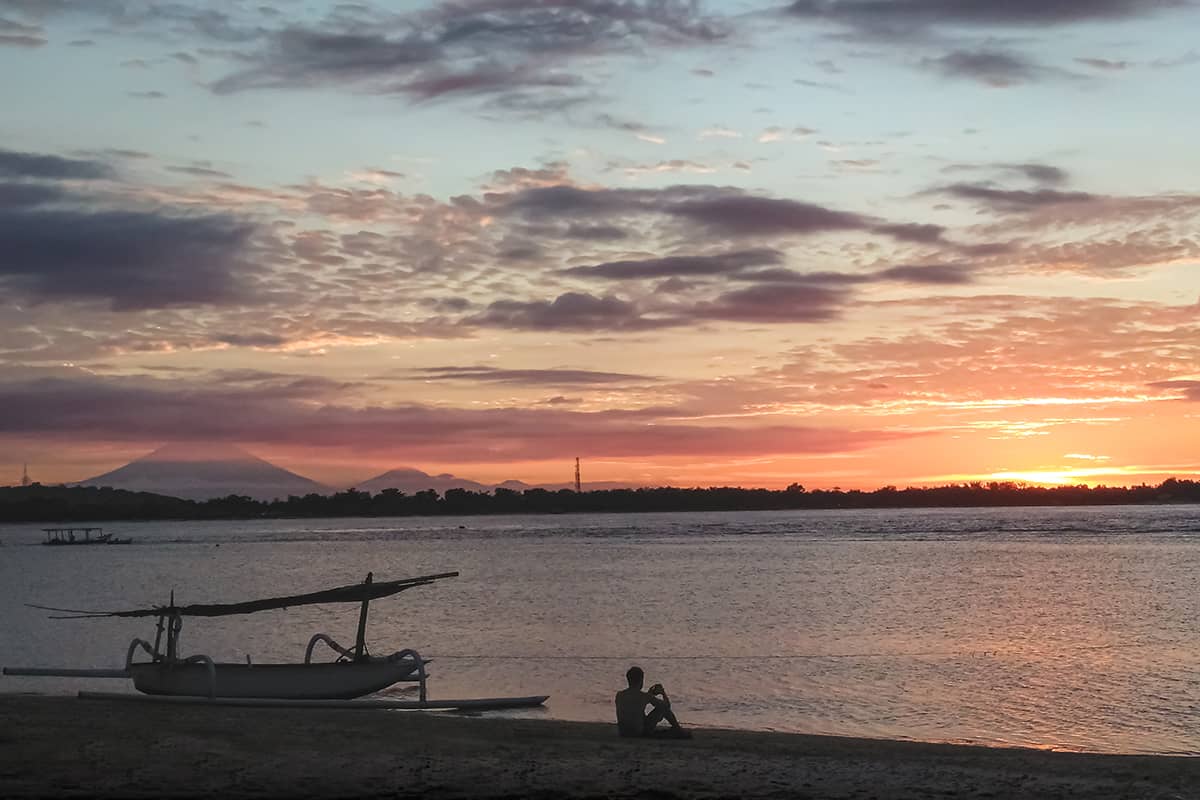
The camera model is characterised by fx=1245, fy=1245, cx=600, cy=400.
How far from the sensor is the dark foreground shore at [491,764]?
50.6 ft

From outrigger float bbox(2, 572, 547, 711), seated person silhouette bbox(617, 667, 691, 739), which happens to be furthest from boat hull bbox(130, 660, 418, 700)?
seated person silhouette bbox(617, 667, 691, 739)

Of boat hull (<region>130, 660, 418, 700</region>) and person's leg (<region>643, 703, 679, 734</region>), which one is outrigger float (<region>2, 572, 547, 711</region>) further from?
person's leg (<region>643, 703, 679, 734</region>)

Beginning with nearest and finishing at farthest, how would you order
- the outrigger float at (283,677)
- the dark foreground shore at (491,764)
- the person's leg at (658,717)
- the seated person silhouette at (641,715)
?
1. the dark foreground shore at (491,764)
2. the seated person silhouette at (641,715)
3. the person's leg at (658,717)
4. the outrigger float at (283,677)

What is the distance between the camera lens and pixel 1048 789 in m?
16.5

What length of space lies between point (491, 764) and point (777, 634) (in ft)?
101

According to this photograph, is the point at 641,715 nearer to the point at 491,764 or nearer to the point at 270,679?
the point at 491,764

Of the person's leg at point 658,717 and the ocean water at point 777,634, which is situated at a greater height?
the person's leg at point 658,717

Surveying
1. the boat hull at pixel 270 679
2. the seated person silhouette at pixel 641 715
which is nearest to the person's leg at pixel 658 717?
the seated person silhouette at pixel 641 715

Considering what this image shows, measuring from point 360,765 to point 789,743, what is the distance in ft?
26.5

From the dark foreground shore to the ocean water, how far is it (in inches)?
227

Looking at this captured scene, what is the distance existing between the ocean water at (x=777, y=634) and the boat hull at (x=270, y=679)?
4.24 metres

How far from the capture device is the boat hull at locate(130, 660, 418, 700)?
90.1ft

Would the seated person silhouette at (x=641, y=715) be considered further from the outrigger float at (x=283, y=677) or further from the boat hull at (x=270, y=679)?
the boat hull at (x=270, y=679)

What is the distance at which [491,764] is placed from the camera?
1733 centimetres
